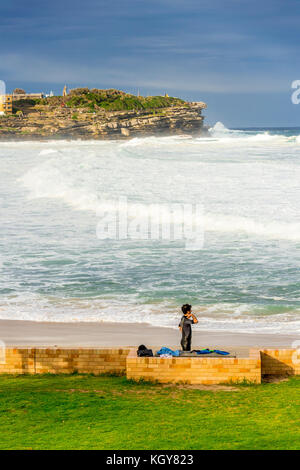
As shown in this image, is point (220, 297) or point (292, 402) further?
point (220, 297)

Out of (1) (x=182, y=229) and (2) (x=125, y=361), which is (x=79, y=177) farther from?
(2) (x=125, y=361)

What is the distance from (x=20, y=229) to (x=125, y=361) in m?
17.1

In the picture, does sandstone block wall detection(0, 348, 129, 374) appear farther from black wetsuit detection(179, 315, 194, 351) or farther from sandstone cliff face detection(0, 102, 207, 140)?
sandstone cliff face detection(0, 102, 207, 140)

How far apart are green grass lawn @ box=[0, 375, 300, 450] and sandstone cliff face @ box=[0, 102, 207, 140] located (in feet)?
497

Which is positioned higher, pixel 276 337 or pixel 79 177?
pixel 79 177

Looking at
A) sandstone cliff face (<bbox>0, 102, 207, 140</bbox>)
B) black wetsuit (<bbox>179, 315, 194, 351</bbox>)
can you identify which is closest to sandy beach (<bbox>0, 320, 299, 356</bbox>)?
black wetsuit (<bbox>179, 315, 194, 351</bbox>)

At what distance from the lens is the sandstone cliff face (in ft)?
524

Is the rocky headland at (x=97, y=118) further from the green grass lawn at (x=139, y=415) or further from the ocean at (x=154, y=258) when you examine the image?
the green grass lawn at (x=139, y=415)

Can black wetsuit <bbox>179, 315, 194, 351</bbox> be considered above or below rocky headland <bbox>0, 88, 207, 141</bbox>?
below

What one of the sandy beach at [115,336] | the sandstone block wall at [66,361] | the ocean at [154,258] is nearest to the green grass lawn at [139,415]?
the sandstone block wall at [66,361]

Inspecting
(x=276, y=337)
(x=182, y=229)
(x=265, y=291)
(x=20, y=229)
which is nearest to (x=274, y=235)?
(x=182, y=229)

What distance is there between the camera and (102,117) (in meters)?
166

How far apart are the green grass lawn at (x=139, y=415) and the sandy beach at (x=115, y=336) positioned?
8.69 ft

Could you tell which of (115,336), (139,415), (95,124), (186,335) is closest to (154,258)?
(115,336)
